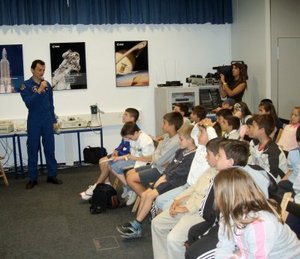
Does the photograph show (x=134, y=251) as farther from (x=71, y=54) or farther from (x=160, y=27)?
(x=160, y=27)

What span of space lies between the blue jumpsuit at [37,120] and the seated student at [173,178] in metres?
2.38

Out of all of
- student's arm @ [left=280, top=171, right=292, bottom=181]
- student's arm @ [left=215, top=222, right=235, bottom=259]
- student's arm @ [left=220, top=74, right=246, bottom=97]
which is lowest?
student's arm @ [left=215, top=222, right=235, bottom=259]

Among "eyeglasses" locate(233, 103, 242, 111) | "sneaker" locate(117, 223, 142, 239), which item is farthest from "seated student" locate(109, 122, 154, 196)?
"eyeglasses" locate(233, 103, 242, 111)

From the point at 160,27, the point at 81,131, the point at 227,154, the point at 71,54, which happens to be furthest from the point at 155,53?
the point at 227,154

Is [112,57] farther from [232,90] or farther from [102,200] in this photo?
[102,200]

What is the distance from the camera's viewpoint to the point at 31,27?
655 cm

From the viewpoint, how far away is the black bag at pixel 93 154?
6.61m

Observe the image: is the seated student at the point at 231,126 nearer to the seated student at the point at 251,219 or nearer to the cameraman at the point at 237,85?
the cameraman at the point at 237,85

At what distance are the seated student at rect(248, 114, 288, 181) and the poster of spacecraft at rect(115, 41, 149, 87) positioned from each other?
11.7ft

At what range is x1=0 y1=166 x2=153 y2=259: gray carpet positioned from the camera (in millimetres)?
3551

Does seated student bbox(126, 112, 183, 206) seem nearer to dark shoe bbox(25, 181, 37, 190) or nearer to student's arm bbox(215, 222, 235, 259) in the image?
student's arm bbox(215, 222, 235, 259)

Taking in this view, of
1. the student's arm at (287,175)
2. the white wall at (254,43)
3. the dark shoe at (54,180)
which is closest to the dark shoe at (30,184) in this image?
the dark shoe at (54,180)

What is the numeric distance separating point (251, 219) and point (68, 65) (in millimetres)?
5279

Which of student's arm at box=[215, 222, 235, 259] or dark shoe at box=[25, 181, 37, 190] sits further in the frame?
dark shoe at box=[25, 181, 37, 190]
